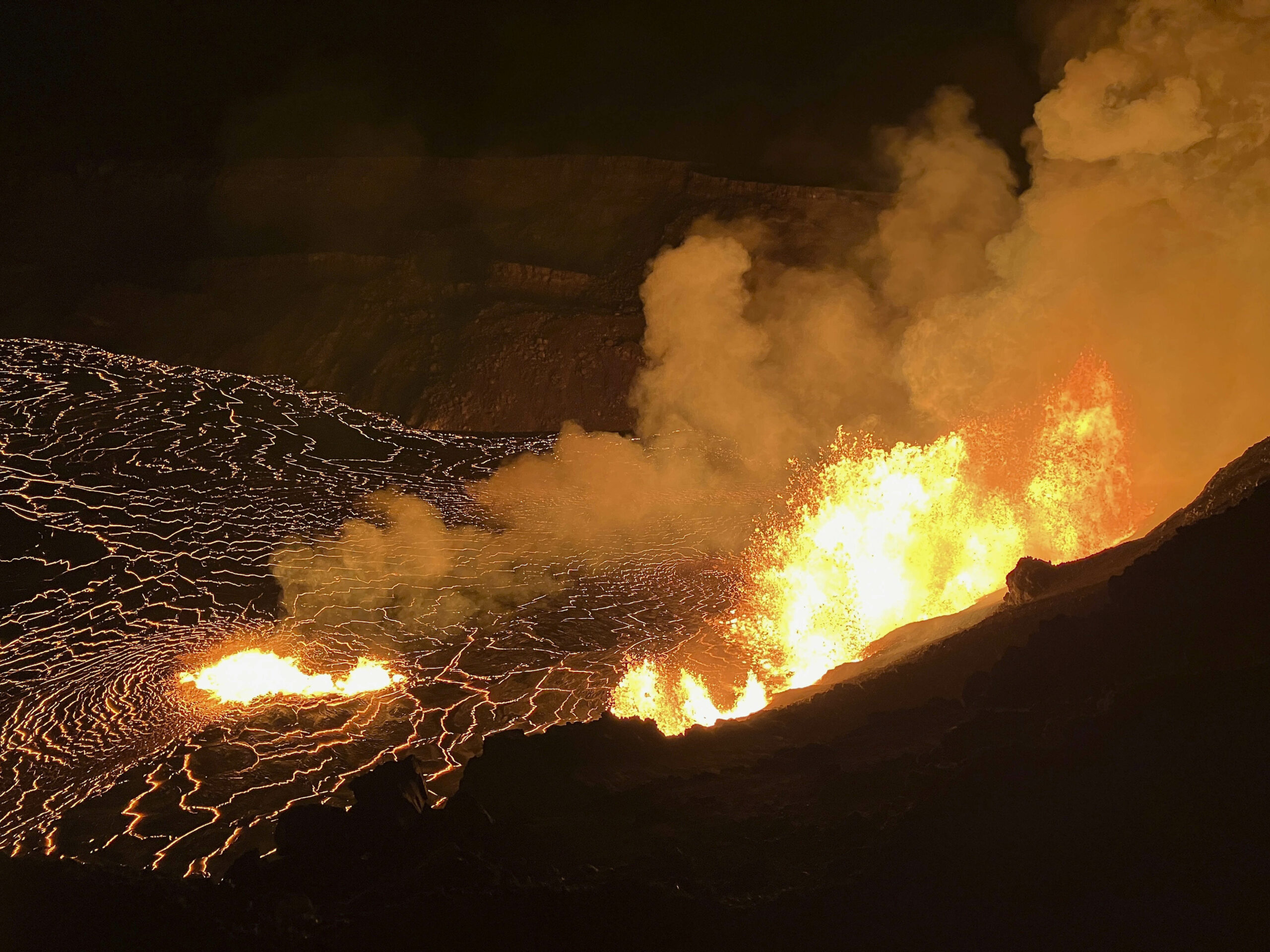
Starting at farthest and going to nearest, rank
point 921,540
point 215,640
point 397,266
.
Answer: point 397,266
point 921,540
point 215,640

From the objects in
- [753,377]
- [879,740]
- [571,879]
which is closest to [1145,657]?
[879,740]

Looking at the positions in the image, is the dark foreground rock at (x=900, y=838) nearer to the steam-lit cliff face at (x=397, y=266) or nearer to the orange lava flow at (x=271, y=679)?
the orange lava flow at (x=271, y=679)

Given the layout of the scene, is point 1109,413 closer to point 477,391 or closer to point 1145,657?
point 1145,657

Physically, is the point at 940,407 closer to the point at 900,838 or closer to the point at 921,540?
the point at 921,540

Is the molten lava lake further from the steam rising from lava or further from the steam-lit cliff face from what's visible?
the steam-lit cliff face

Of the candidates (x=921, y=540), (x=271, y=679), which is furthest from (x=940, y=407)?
(x=271, y=679)

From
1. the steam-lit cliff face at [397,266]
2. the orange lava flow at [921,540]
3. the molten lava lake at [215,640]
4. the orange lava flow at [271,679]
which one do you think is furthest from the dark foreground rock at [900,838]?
the steam-lit cliff face at [397,266]
